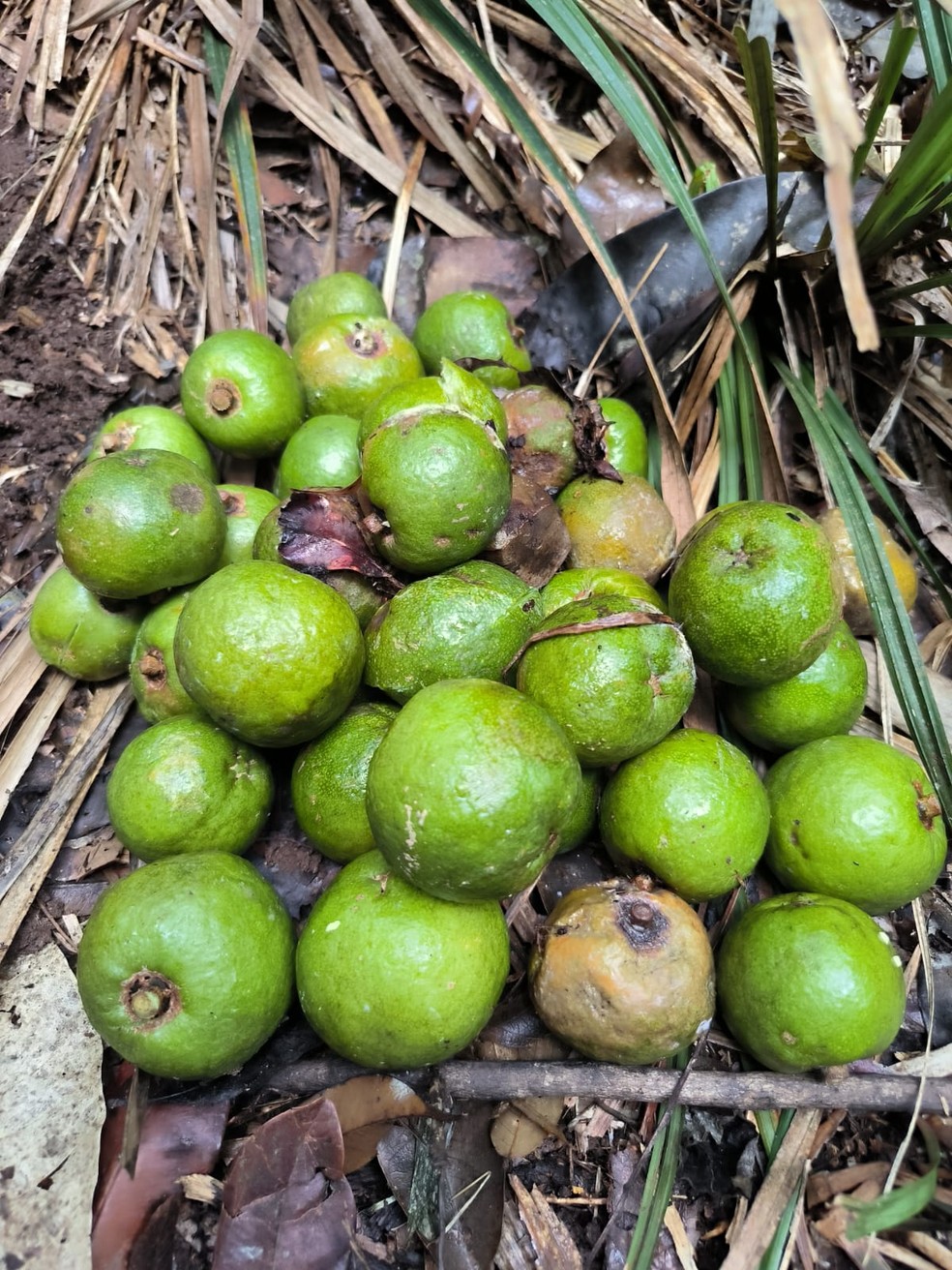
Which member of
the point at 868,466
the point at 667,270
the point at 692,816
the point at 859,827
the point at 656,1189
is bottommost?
the point at 656,1189

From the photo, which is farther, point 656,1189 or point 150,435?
point 150,435

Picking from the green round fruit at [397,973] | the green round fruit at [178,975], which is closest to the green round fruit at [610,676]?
the green round fruit at [397,973]

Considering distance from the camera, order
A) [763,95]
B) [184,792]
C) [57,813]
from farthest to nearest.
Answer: [57,813], [763,95], [184,792]

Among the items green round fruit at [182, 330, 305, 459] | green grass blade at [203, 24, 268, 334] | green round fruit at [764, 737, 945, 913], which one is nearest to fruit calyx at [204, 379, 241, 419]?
green round fruit at [182, 330, 305, 459]

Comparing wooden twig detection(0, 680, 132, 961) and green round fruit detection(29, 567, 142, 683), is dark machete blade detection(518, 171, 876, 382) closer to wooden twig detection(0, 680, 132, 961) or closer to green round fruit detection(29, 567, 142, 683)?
green round fruit detection(29, 567, 142, 683)

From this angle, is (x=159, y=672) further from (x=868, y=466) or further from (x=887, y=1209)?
(x=868, y=466)

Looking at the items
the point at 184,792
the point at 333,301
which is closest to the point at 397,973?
the point at 184,792

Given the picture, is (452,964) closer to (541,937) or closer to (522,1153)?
(541,937)
